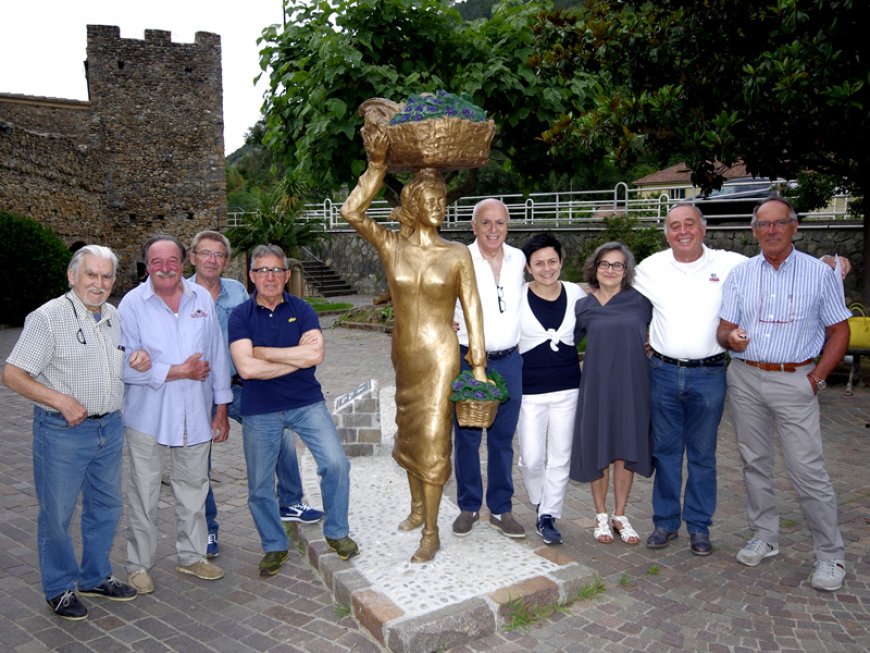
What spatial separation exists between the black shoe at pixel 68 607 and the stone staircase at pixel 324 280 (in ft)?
61.3

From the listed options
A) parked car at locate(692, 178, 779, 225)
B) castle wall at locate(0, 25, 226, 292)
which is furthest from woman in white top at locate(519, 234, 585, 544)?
castle wall at locate(0, 25, 226, 292)

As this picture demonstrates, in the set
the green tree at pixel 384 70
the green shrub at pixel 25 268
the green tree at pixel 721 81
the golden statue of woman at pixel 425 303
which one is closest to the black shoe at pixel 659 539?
the golden statue of woman at pixel 425 303

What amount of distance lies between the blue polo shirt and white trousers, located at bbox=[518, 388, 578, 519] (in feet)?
4.26

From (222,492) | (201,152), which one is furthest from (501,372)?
(201,152)

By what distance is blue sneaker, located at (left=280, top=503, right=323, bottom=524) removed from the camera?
14.8ft

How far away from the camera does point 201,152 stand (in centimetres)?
2394

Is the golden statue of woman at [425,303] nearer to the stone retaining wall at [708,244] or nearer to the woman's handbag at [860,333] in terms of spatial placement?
the woman's handbag at [860,333]

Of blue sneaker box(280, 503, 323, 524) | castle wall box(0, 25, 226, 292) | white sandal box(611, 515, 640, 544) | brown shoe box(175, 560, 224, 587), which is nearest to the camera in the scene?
brown shoe box(175, 560, 224, 587)

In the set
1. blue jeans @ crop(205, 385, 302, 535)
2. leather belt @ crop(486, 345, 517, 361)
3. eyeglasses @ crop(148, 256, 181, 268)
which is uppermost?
eyeglasses @ crop(148, 256, 181, 268)

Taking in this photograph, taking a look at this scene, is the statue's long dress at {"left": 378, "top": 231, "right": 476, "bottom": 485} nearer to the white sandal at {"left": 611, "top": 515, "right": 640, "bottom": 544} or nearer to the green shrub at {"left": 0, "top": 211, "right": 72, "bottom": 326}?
the white sandal at {"left": 611, "top": 515, "right": 640, "bottom": 544}

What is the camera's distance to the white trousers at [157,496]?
3.76m

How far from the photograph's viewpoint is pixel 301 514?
4547mm

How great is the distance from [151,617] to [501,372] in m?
A: 2.23

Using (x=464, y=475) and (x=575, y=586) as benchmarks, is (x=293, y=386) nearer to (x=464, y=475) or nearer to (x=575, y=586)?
(x=464, y=475)
